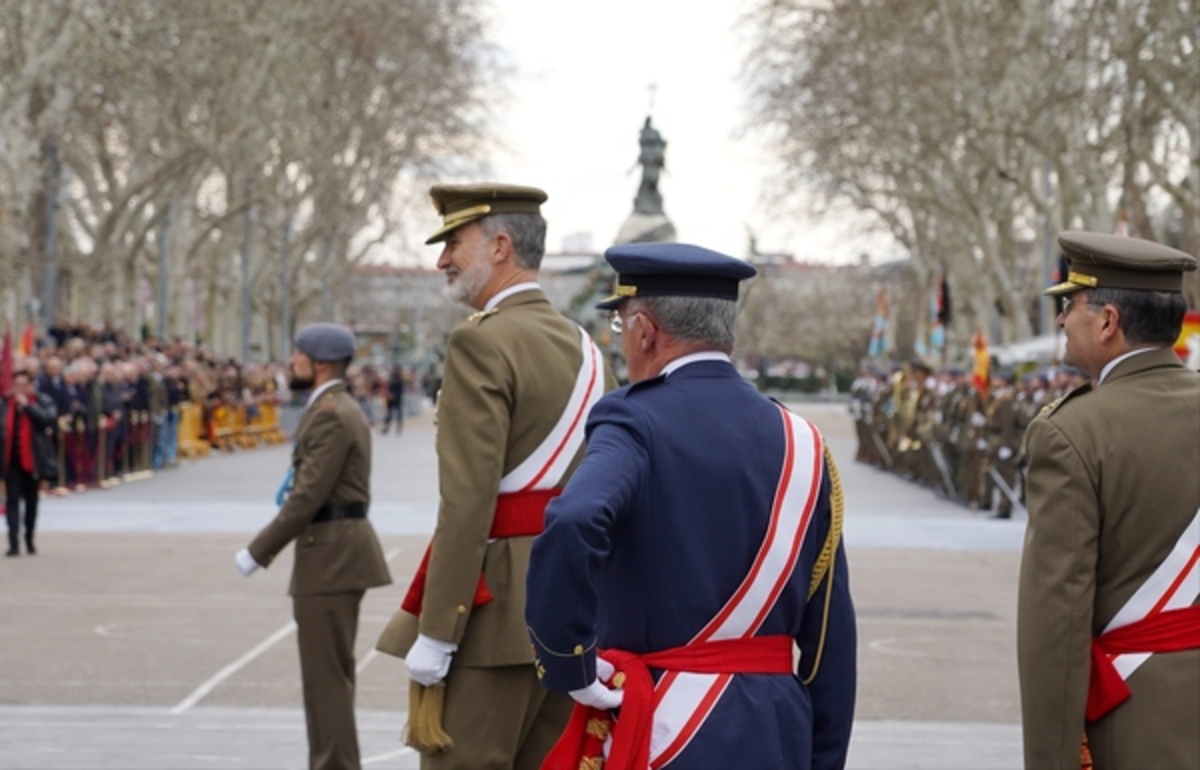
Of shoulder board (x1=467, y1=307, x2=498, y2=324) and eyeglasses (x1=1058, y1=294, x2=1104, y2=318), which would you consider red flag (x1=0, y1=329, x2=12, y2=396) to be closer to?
shoulder board (x1=467, y1=307, x2=498, y2=324)

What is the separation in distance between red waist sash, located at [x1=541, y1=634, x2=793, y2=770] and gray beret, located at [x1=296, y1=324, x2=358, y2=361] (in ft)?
14.0

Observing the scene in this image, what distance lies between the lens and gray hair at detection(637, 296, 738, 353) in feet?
15.5

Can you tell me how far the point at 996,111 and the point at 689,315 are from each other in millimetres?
37014

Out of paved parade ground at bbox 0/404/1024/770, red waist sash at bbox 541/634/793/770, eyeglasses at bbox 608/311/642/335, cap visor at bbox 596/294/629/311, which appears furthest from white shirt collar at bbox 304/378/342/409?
red waist sash at bbox 541/634/793/770

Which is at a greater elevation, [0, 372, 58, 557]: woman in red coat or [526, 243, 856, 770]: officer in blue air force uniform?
[526, 243, 856, 770]: officer in blue air force uniform

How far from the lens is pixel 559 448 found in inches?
239

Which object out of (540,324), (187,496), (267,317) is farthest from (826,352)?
(540,324)

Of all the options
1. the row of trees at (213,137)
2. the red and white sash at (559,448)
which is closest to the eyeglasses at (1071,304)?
the red and white sash at (559,448)

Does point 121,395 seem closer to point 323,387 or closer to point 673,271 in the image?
point 323,387

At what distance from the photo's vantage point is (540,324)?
6.21 meters

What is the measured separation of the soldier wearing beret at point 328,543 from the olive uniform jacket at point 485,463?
213cm

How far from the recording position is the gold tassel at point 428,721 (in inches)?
230

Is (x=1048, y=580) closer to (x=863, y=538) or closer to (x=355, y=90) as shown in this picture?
(x=863, y=538)

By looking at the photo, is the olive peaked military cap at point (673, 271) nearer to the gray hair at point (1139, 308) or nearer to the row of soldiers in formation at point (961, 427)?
the gray hair at point (1139, 308)
